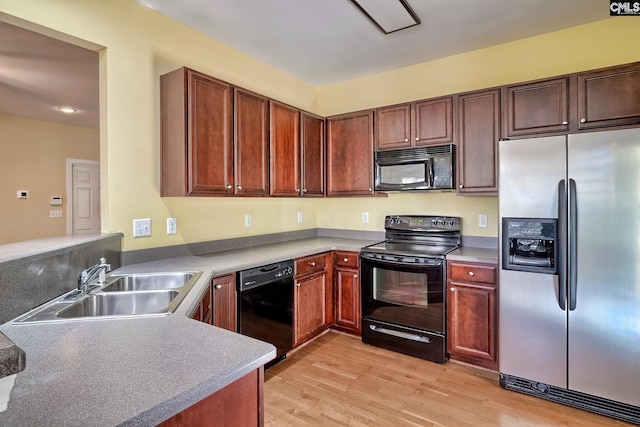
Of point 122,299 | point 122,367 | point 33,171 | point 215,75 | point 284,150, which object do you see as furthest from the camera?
point 33,171

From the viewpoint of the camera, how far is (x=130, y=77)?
88.7 inches

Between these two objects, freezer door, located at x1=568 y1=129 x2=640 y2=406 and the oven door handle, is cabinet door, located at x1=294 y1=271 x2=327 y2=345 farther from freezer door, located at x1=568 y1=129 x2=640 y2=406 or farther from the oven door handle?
freezer door, located at x1=568 y1=129 x2=640 y2=406

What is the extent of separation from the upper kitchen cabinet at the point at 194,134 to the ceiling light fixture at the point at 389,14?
1.15 meters

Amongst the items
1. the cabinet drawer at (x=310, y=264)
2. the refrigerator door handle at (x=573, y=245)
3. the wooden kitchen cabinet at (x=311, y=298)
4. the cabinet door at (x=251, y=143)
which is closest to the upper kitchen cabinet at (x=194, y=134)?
the cabinet door at (x=251, y=143)

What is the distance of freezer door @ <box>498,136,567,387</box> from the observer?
7.13 feet

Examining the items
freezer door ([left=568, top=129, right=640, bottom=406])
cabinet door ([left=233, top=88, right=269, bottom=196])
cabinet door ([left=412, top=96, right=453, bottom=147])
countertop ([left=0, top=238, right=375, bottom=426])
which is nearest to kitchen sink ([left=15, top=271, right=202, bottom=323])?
countertop ([left=0, top=238, right=375, bottom=426])

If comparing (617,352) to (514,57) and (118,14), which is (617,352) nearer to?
(514,57)

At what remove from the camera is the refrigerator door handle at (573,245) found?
210cm

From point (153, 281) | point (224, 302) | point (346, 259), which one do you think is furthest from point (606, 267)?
point (153, 281)

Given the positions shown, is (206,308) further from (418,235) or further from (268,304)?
(418,235)

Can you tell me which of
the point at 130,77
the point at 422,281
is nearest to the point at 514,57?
the point at 422,281

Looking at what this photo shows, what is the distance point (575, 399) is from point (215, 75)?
11.7ft

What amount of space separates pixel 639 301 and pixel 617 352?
0.34m

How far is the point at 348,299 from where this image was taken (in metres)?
3.20
